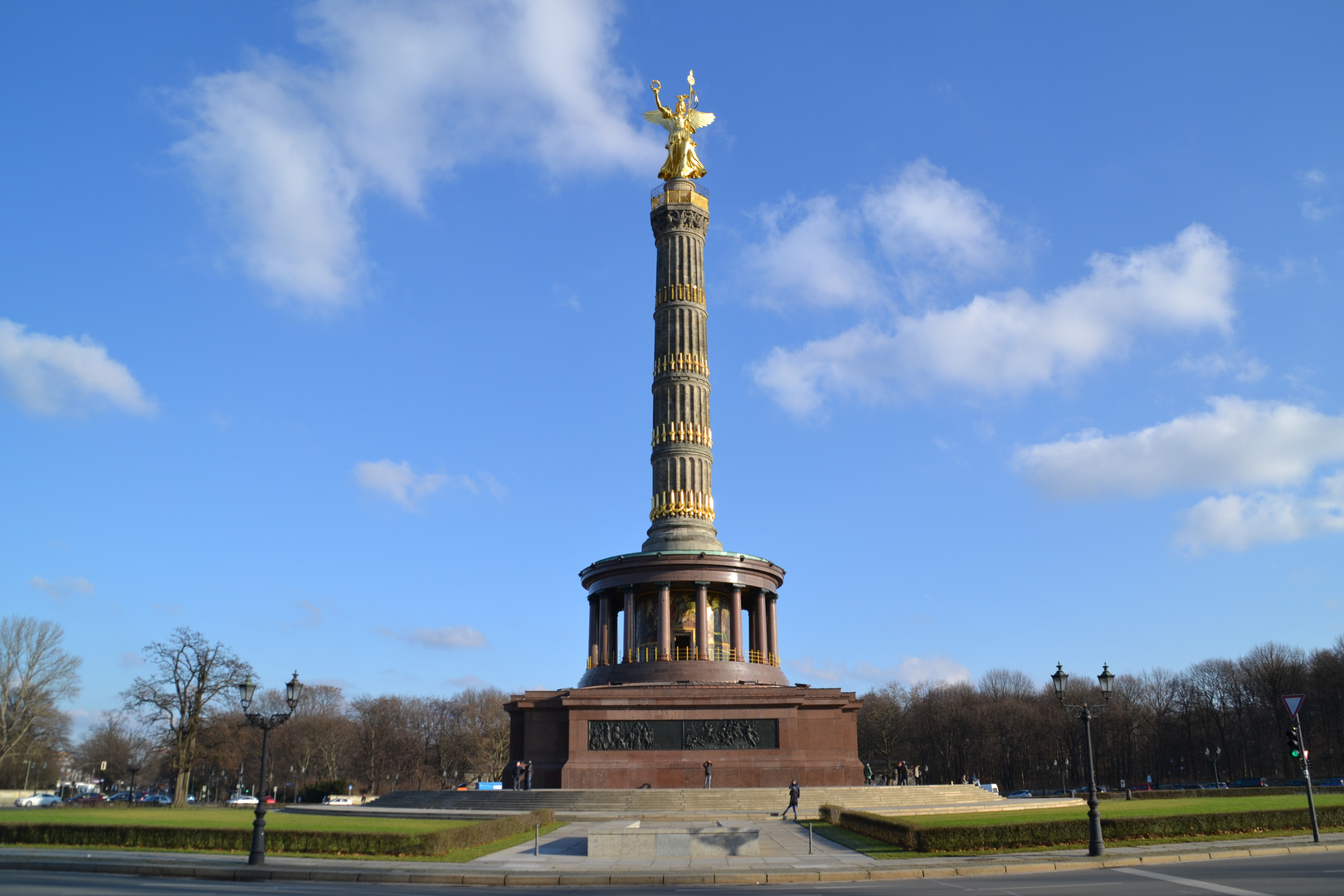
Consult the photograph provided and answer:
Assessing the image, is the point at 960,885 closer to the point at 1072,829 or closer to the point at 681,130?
the point at 1072,829

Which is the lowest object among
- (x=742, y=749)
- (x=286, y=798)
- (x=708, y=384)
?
(x=286, y=798)

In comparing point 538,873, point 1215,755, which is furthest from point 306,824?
point 1215,755

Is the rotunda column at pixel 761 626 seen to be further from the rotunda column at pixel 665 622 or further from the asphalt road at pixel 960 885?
the asphalt road at pixel 960 885

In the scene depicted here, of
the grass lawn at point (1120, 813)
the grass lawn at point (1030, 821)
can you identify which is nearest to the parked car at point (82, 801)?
the grass lawn at point (1030, 821)

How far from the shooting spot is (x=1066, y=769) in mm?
75312

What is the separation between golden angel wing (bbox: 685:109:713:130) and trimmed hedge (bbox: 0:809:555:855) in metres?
38.2

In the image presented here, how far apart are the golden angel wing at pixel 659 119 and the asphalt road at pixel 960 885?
41.2 m

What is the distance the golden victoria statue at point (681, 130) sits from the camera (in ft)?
161

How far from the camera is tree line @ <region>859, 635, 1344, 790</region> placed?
69.4 metres

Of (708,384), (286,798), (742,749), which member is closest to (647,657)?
(742,749)

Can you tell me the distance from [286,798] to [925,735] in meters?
54.7

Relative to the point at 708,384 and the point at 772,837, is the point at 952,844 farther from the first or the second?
the point at 708,384

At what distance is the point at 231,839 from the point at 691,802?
584 inches

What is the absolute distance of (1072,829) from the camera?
21094 mm
